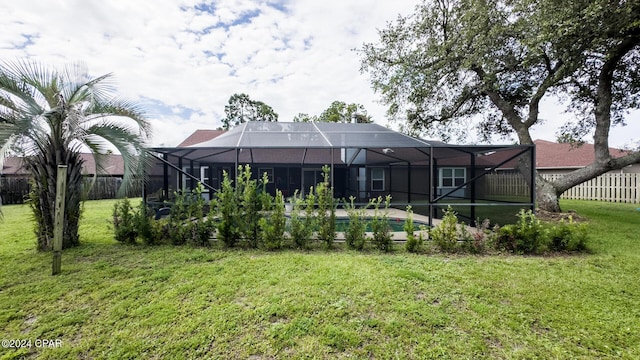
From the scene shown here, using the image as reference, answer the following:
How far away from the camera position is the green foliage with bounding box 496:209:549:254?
429cm

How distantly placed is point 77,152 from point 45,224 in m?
1.27

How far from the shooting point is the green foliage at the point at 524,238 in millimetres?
4285

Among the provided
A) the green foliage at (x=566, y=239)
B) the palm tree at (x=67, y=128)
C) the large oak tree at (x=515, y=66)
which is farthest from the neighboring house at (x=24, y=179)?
the large oak tree at (x=515, y=66)

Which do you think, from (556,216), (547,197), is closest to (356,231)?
(556,216)

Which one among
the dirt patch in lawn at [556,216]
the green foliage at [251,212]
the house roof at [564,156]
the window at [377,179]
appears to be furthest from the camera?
the house roof at [564,156]

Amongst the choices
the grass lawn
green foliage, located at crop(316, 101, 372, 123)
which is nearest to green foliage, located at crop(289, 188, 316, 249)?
the grass lawn

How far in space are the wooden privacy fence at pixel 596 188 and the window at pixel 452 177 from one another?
14.9 ft

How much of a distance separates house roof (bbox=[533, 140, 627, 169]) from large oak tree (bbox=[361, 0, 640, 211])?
20.5ft

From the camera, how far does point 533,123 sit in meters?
9.19

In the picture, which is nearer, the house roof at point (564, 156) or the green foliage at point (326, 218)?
the green foliage at point (326, 218)

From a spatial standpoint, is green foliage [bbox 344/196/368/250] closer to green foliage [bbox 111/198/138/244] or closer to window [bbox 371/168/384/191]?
green foliage [bbox 111/198/138/244]

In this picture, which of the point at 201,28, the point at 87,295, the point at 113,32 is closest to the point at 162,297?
the point at 87,295

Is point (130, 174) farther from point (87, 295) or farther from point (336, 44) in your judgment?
point (336, 44)

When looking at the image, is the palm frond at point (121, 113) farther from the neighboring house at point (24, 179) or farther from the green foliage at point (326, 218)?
the green foliage at point (326, 218)
